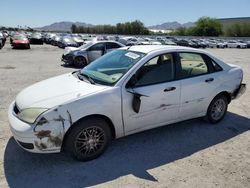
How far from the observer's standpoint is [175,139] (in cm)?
474

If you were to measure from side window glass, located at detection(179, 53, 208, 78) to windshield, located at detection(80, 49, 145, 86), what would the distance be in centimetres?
82

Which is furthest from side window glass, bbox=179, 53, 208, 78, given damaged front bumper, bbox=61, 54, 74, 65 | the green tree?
the green tree

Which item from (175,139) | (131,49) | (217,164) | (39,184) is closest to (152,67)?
(131,49)

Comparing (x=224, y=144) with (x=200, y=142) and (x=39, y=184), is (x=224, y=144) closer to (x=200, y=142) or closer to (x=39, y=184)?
(x=200, y=142)

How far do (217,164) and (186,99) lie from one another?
1.24 meters

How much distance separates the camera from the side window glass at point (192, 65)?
15.8 ft

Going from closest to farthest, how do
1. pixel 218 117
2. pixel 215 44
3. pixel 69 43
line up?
pixel 218 117
pixel 69 43
pixel 215 44

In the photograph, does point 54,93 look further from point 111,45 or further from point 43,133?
point 111,45

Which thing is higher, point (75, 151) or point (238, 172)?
point (75, 151)

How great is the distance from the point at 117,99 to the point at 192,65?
1802mm

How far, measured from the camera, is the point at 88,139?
381cm

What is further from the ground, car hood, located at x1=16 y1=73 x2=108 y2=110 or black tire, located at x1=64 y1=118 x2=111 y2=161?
car hood, located at x1=16 y1=73 x2=108 y2=110

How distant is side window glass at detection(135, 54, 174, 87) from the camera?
4261 millimetres

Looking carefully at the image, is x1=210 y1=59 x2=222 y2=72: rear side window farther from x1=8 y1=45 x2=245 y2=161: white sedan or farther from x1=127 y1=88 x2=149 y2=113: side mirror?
x1=127 y1=88 x2=149 y2=113: side mirror
